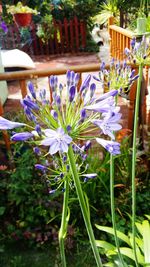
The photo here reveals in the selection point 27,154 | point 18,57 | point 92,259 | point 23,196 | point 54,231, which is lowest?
point 92,259

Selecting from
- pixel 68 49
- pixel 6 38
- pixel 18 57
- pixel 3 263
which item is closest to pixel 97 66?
pixel 3 263

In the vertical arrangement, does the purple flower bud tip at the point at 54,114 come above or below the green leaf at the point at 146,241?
above

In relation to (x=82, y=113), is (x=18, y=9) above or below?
above

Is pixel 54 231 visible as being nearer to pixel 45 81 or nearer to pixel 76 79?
pixel 76 79

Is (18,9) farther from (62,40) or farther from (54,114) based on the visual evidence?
(54,114)

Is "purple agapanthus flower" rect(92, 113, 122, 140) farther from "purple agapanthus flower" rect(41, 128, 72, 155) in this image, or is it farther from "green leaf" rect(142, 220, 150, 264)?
"green leaf" rect(142, 220, 150, 264)

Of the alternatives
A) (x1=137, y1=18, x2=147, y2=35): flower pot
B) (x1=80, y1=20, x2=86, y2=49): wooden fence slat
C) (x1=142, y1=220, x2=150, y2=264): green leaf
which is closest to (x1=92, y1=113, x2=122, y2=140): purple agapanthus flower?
(x1=137, y1=18, x2=147, y2=35): flower pot

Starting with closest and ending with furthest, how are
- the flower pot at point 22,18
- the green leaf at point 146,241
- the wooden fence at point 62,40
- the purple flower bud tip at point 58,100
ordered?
the purple flower bud tip at point 58,100 → the green leaf at point 146,241 → the flower pot at point 22,18 → the wooden fence at point 62,40

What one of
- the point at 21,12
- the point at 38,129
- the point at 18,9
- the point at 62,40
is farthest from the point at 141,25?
the point at 62,40

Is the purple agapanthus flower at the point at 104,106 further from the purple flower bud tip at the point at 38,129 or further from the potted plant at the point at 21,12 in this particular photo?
the potted plant at the point at 21,12

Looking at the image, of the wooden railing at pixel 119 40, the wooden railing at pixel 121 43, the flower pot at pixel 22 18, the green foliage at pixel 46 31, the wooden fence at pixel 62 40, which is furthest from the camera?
the wooden fence at pixel 62 40

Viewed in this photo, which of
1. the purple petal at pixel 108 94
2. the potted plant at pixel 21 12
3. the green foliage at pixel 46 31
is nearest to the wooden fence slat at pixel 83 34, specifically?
the green foliage at pixel 46 31
